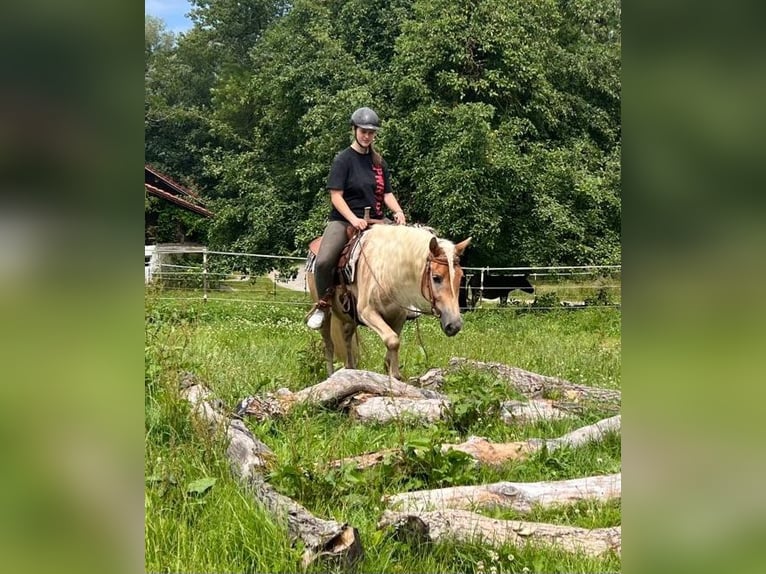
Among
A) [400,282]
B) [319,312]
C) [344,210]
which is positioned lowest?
[319,312]

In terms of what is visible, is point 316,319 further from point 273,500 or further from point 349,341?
point 273,500

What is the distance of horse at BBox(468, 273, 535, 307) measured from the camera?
8711 mm

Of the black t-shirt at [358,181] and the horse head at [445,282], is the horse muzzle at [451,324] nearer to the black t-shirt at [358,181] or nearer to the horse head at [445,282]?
the horse head at [445,282]

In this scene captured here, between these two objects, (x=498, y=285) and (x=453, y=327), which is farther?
(x=498, y=285)

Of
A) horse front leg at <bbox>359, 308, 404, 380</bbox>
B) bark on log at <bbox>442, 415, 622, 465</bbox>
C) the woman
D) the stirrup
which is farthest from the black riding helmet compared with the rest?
bark on log at <bbox>442, 415, 622, 465</bbox>

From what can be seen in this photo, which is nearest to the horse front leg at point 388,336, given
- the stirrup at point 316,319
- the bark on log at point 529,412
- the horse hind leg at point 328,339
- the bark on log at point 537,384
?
the stirrup at point 316,319

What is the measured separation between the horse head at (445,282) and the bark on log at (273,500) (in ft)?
5.59

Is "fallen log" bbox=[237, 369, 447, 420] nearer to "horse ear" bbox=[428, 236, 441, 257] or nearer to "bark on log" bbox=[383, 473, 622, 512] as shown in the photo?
"horse ear" bbox=[428, 236, 441, 257]

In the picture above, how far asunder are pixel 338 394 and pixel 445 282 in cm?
112

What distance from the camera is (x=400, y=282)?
5.46 m

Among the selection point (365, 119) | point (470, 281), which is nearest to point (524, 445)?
point (365, 119)

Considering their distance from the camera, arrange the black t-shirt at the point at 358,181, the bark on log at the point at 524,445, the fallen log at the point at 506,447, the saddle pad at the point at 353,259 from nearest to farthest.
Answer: the fallen log at the point at 506,447 → the bark on log at the point at 524,445 → the black t-shirt at the point at 358,181 → the saddle pad at the point at 353,259

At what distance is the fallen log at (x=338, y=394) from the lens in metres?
4.56
